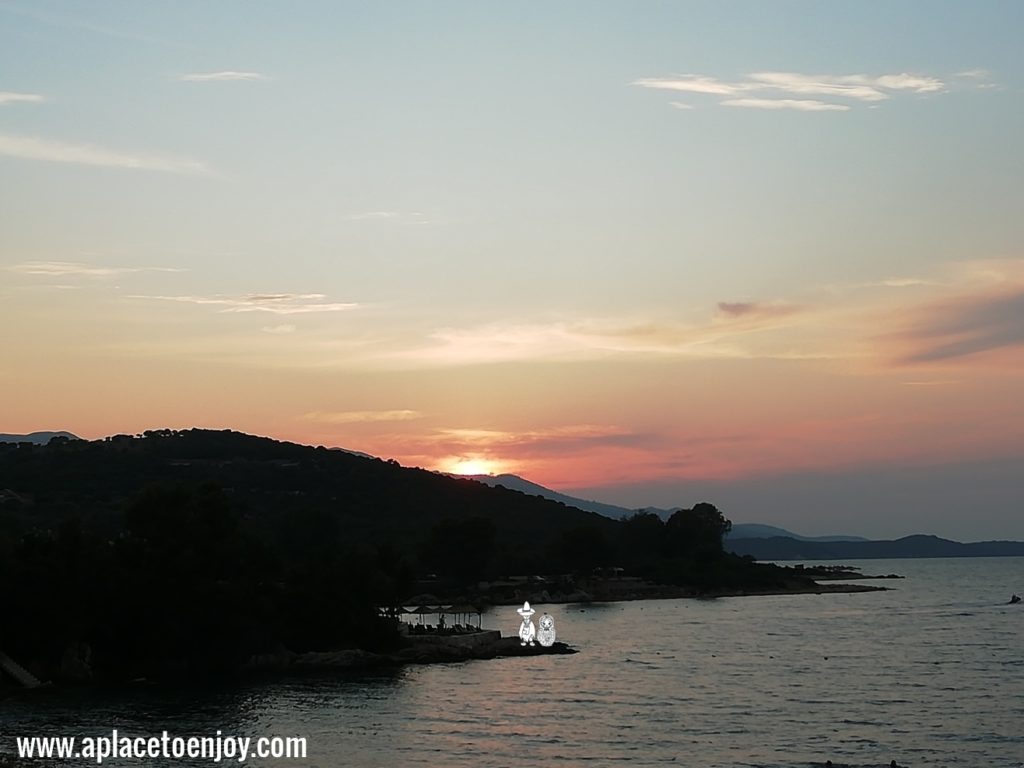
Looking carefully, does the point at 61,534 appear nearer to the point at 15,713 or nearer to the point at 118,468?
the point at 15,713

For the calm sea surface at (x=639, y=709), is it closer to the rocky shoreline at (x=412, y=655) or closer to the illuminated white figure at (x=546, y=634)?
the rocky shoreline at (x=412, y=655)

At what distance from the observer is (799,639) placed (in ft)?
317

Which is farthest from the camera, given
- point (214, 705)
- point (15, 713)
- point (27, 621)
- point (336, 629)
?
point (336, 629)

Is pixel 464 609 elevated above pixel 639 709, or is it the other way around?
pixel 639 709

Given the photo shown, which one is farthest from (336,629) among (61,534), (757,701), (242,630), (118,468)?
(118,468)

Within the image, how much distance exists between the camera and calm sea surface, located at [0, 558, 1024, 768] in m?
45.2

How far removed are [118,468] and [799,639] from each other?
120m

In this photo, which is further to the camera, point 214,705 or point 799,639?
point 799,639

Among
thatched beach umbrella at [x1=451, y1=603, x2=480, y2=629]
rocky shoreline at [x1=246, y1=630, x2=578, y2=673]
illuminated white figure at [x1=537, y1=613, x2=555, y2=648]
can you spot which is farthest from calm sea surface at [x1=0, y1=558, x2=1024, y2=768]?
thatched beach umbrella at [x1=451, y1=603, x2=480, y2=629]

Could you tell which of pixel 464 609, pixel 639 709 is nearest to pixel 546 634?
pixel 639 709

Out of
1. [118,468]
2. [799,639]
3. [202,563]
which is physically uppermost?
[118,468]

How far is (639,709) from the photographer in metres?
57.0

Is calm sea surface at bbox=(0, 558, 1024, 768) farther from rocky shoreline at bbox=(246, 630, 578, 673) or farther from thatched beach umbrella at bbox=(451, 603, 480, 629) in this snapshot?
thatched beach umbrella at bbox=(451, 603, 480, 629)

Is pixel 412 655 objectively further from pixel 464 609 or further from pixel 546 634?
pixel 464 609
